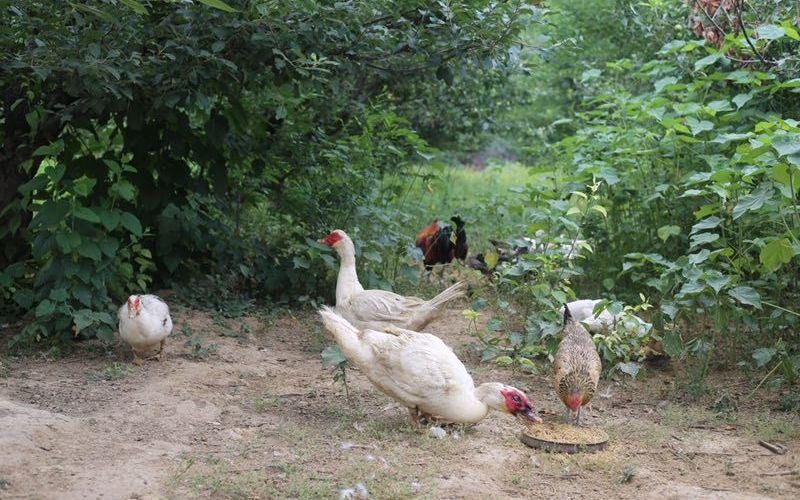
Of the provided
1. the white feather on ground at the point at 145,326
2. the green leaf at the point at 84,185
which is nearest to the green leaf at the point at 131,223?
the green leaf at the point at 84,185

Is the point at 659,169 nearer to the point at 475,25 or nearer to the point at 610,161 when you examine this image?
the point at 610,161

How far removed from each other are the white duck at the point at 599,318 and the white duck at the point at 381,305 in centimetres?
87

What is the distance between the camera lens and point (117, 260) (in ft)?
21.4

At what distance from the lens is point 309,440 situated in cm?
484

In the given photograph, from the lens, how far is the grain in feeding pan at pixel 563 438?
475cm

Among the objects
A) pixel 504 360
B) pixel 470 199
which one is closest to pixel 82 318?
pixel 504 360

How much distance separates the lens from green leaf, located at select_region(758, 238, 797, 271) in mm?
5332

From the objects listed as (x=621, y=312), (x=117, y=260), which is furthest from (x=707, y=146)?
(x=117, y=260)

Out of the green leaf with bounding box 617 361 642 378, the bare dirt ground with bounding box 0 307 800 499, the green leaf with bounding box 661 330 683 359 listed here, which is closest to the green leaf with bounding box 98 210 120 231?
the bare dirt ground with bounding box 0 307 800 499

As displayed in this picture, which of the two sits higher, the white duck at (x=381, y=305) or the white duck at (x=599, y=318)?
the white duck at (x=381, y=305)

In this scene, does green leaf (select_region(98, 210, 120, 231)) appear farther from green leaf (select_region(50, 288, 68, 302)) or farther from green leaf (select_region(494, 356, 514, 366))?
green leaf (select_region(494, 356, 514, 366))

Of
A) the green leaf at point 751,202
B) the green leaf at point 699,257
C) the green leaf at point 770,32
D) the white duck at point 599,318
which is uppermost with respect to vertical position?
the green leaf at point 770,32

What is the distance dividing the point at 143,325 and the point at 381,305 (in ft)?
5.22

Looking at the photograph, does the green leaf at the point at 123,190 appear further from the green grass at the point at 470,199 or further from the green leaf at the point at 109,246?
the green grass at the point at 470,199
